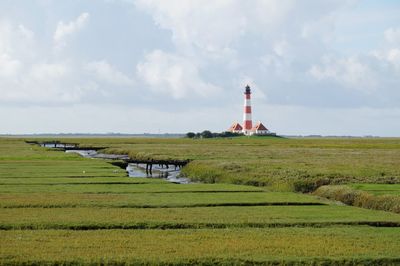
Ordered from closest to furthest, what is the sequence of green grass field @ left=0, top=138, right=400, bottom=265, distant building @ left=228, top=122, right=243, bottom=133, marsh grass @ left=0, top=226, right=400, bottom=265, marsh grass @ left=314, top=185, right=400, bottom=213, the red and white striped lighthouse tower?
1. marsh grass @ left=0, top=226, right=400, bottom=265
2. green grass field @ left=0, top=138, right=400, bottom=265
3. marsh grass @ left=314, top=185, right=400, bottom=213
4. the red and white striped lighthouse tower
5. distant building @ left=228, top=122, right=243, bottom=133

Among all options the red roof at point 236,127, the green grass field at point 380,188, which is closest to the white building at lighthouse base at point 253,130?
the red roof at point 236,127

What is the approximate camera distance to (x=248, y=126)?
158 metres

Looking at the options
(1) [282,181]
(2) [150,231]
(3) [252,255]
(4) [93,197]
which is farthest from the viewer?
(1) [282,181]

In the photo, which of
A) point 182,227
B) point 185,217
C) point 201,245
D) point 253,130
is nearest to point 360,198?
point 185,217

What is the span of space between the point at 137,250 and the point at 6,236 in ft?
16.0

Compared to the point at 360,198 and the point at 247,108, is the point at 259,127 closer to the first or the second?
the point at 247,108

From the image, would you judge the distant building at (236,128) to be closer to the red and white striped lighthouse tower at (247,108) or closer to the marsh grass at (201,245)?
the red and white striped lighthouse tower at (247,108)

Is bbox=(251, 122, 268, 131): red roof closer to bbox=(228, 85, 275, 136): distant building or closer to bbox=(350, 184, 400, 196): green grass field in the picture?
bbox=(228, 85, 275, 136): distant building

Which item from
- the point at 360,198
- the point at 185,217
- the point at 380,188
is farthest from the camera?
the point at 380,188

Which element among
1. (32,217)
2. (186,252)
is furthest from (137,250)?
(32,217)

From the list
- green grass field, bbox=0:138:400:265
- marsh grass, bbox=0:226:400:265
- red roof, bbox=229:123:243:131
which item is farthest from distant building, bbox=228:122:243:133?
marsh grass, bbox=0:226:400:265

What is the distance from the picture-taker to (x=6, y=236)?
19.3m

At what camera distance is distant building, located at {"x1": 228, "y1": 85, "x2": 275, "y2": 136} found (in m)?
148

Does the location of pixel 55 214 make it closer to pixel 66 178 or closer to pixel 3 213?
pixel 3 213
